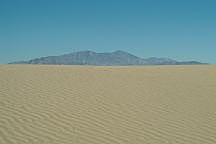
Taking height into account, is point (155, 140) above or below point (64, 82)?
below

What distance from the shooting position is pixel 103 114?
7.94m

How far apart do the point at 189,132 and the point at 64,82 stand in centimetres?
622

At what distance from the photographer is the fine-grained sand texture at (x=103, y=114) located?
6.45 metres

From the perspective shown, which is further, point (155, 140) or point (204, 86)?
point (204, 86)

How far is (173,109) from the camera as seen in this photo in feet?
28.2

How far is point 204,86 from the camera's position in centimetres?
1250

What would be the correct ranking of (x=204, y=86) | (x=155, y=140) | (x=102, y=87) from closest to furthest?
(x=155, y=140) < (x=102, y=87) < (x=204, y=86)

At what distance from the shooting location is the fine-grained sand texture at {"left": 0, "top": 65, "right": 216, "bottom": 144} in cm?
645

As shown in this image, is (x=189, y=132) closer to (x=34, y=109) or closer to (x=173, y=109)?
(x=173, y=109)

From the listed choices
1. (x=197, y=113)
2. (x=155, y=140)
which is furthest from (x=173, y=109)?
(x=155, y=140)

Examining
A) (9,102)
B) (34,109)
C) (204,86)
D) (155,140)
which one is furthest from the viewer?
(204,86)

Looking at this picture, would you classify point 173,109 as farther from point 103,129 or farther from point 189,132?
point 103,129

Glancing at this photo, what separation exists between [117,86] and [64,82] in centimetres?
199

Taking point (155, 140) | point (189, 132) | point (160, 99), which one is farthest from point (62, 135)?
point (160, 99)
